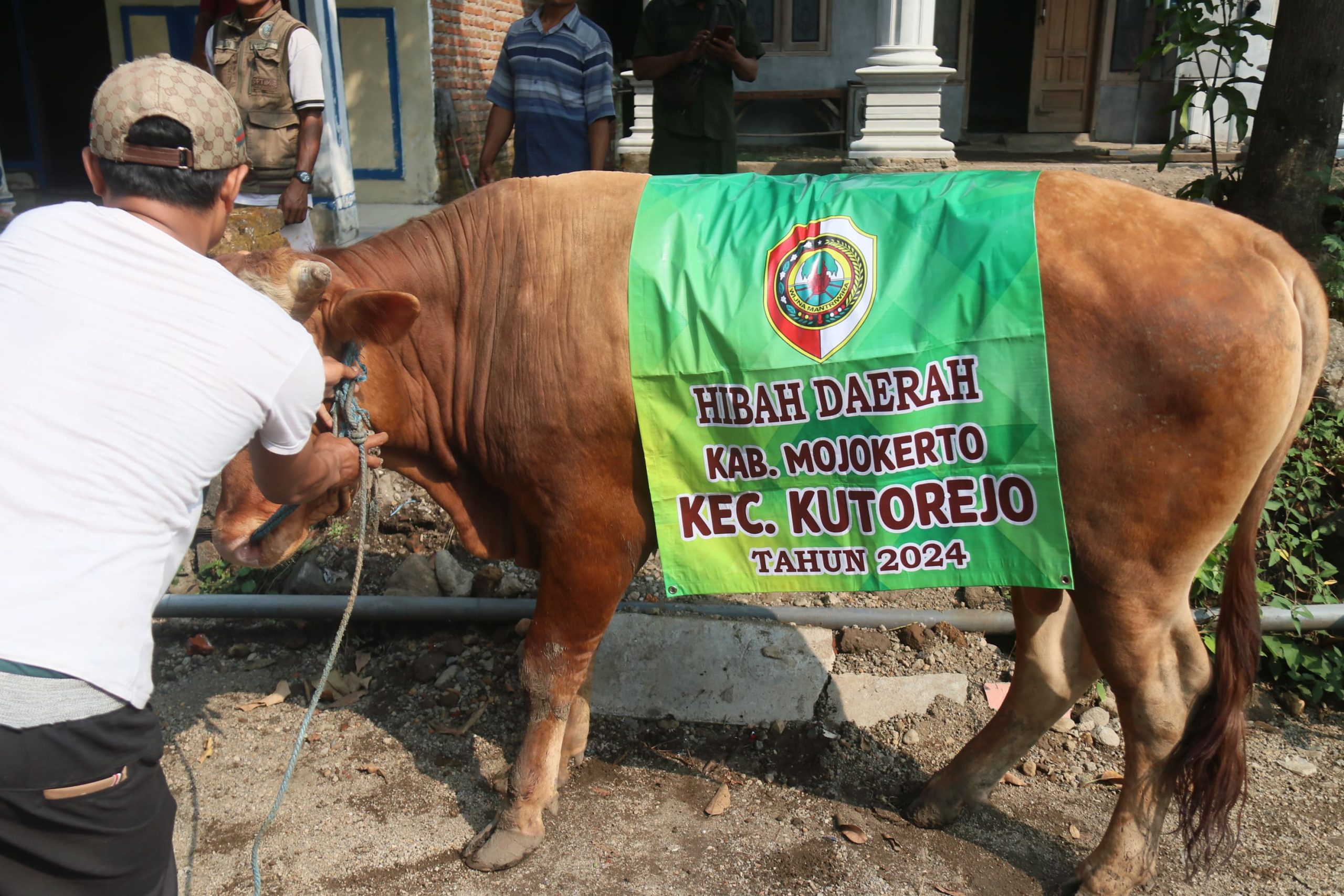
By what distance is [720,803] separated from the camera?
3.32 m

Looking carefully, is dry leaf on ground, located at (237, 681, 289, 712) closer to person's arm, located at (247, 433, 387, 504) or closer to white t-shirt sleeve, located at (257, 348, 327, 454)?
person's arm, located at (247, 433, 387, 504)

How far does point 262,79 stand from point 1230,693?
15.1 ft

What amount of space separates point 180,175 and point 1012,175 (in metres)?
2.04

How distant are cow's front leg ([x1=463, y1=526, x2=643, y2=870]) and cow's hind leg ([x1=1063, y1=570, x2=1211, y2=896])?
49.4 inches

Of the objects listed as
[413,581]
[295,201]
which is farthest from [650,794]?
[295,201]

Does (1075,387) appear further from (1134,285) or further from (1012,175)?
(1012,175)

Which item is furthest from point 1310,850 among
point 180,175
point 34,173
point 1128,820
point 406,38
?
point 34,173

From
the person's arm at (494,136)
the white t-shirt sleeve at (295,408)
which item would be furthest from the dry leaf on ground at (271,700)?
the person's arm at (494,136)

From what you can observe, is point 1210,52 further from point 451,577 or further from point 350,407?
point 350,407

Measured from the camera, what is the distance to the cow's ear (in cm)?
263

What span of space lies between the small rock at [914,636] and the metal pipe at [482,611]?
36 mm

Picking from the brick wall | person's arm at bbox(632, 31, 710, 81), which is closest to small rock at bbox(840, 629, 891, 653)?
person's arm at bbox(632, 31, 710, 81)

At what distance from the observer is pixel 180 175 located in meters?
1.82

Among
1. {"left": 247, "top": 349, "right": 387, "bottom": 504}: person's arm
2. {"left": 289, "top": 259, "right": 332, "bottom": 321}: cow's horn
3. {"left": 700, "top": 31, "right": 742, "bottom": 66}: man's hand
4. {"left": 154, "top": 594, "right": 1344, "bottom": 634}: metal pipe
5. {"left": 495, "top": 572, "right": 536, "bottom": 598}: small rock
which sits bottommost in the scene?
{"left": 495, "top": 572, "right": 536, "bottom": 598}: small rock
